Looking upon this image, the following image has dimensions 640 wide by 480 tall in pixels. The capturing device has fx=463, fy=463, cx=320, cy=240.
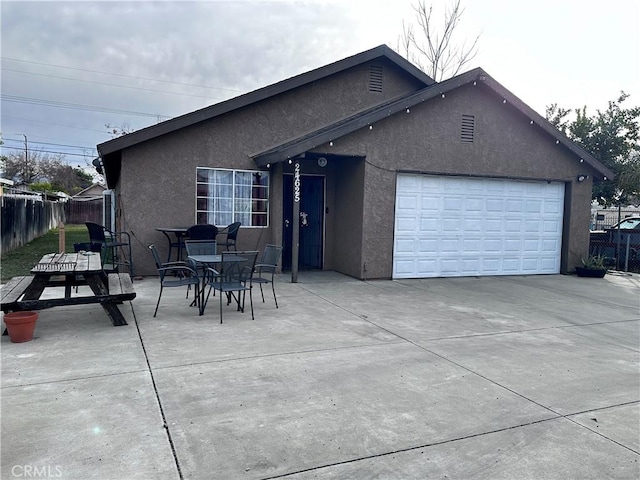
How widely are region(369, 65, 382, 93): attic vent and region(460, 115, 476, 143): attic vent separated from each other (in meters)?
2.41

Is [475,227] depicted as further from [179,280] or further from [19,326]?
[19,326]

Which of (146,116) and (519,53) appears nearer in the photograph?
(519,53)

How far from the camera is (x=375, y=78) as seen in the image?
38.8ft

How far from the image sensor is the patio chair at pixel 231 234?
988 centimetres

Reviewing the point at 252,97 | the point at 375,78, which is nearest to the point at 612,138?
the point at 375,78

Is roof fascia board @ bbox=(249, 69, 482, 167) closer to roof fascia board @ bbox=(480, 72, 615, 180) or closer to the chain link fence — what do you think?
roof fascia board @ bbox=(480, 72, 615, 180)

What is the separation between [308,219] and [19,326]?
748 centimetres

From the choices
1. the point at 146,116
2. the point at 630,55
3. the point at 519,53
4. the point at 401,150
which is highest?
the point at 146,116

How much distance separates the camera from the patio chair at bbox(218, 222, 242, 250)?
988 cm

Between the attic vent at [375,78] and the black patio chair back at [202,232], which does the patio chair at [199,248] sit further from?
the attic vent at [375,78]

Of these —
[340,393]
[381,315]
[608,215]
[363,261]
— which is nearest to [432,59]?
[608,215]

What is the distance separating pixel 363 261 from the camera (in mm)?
10164

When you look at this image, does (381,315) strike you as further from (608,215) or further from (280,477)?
(608,215)

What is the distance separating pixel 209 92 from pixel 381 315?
42.1m
